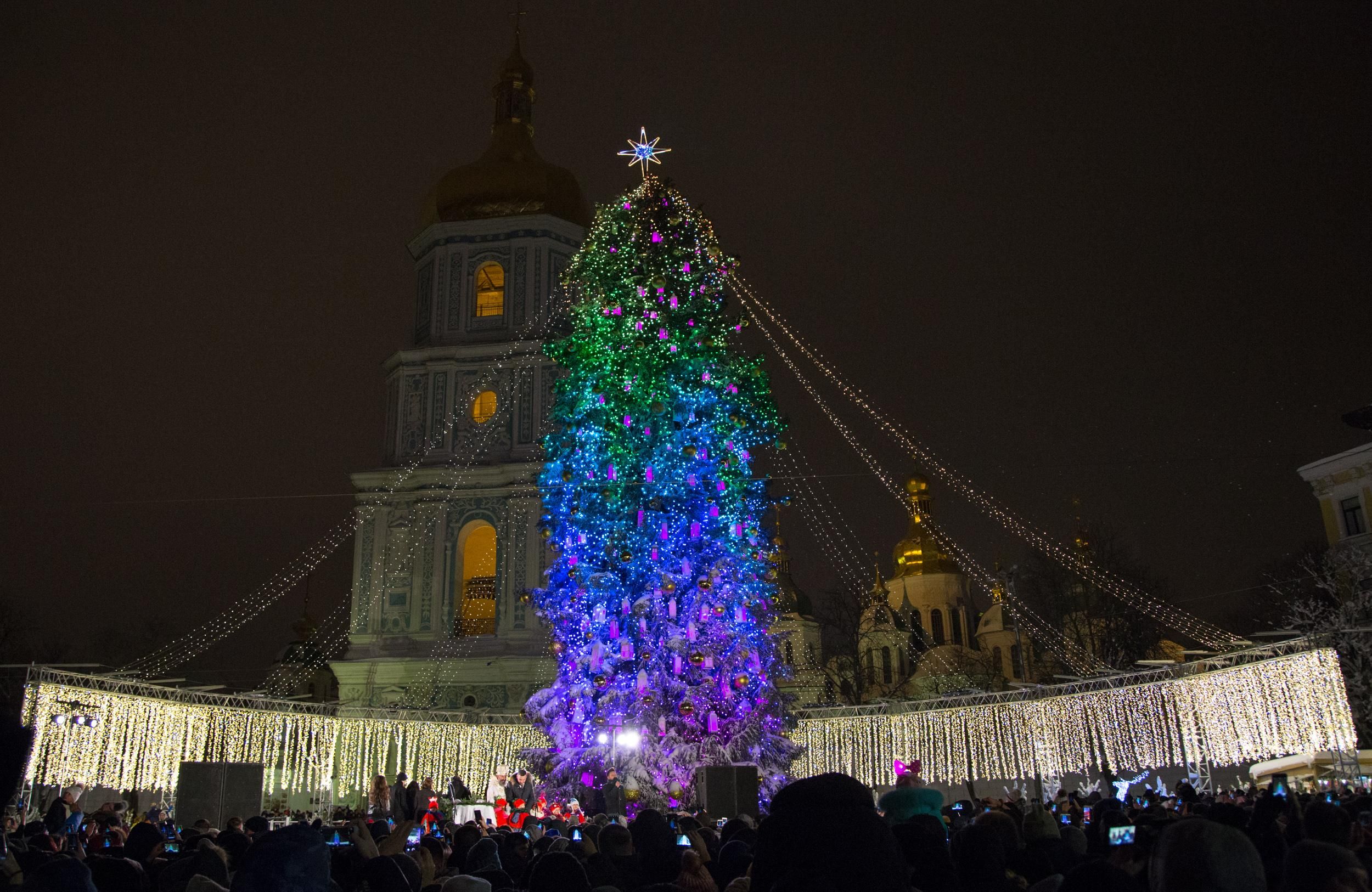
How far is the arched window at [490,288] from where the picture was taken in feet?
116

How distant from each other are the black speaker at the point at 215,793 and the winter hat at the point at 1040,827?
7001mm

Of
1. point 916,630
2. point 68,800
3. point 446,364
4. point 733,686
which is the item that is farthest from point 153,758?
point 916,630

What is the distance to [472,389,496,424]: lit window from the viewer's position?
112 feet

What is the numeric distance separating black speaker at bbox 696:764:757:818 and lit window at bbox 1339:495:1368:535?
26378 mm

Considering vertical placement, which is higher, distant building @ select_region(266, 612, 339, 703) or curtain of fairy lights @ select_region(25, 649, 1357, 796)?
distant building @ select_region(266, 612, 339, 703)

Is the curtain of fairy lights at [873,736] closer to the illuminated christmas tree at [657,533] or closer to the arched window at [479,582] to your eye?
the illuminated christmas tree at [657,533]

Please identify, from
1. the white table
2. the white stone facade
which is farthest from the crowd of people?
the white stone facade

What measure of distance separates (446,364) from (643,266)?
18.6 metres

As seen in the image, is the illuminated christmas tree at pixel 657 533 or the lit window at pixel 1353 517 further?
the lit window at pixel 1353 517

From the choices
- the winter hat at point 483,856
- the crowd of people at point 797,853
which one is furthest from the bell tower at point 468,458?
the winter hat at point 483,856

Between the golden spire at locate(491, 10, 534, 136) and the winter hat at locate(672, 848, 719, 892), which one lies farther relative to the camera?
the golden spire at locate(491, 10, 534, 136)

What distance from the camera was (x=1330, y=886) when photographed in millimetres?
2984

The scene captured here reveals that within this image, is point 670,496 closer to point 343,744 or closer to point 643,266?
point 643,266

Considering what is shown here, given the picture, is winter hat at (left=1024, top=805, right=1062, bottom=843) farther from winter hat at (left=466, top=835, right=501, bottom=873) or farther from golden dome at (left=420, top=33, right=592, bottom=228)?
golden dome at (left=420, top=33, right=592, bottom=228)
